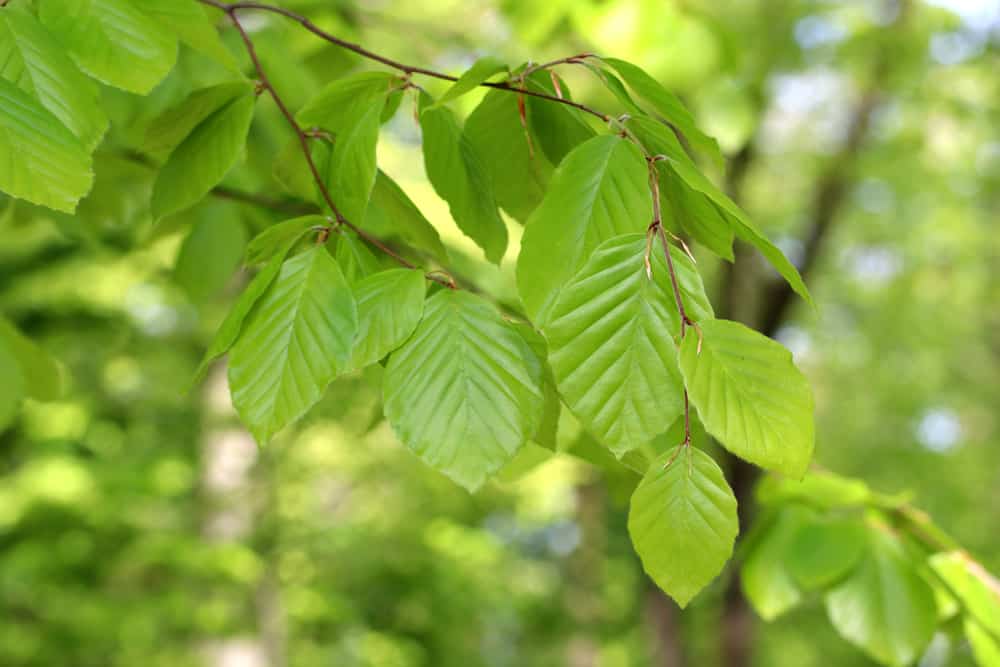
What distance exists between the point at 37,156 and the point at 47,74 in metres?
0.10

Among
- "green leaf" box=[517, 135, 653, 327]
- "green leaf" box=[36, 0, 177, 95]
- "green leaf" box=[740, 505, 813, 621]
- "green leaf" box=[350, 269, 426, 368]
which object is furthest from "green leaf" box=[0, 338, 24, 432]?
"green leaf" box=[740, 505, 813, 621]

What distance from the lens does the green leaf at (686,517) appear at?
0.66 meters

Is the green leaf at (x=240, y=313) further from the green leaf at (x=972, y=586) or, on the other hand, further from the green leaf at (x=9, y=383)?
the green leaf at (x=972, y=586)

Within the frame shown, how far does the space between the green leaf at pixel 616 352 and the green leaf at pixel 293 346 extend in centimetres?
17

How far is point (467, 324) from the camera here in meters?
0.72

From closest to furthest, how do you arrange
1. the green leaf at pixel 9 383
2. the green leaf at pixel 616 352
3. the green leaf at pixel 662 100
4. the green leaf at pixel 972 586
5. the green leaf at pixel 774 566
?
the green leaf at pixel 616 352 → the green leaf at pixel 662 100 → the green leaf at pixel 9 383 → the green leaf at pixel 972 586 → the green leaf at pixel 774 566

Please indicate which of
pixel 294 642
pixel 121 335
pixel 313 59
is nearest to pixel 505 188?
pixel 313 59

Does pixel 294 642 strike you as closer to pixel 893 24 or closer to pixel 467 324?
pixel 893 24

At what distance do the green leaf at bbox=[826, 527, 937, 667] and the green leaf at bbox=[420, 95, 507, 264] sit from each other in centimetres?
78

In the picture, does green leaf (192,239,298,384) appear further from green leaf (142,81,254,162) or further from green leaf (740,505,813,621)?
green leaf (740,505,813,621)

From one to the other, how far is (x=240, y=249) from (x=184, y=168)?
2.19 feet

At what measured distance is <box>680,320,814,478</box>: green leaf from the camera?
627mm

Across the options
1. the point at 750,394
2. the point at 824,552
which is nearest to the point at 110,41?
the point at 750,394

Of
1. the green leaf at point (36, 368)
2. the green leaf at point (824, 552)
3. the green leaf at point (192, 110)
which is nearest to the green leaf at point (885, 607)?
the green leaf at point (824, 552)
